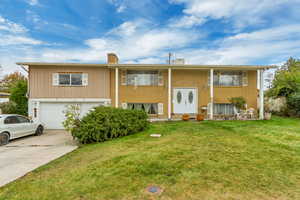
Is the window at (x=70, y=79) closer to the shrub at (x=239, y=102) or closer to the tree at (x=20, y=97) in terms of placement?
the tree at (x=20, y=97)

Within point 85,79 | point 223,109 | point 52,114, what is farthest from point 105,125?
point 223,109

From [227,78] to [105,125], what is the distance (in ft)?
32.4

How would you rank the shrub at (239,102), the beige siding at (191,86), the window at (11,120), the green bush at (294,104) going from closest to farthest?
the window at (11,120) < the shrub at (239,102) < the beige siding at (191,86) < the green bush at (294,104)

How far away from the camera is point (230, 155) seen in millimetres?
3887

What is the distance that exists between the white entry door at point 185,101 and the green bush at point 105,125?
4.67 meters

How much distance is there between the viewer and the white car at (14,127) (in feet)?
21.6

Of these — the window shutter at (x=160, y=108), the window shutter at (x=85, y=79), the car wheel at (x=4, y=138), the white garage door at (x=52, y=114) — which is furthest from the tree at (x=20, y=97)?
the window shutter at (x=160, y=108)

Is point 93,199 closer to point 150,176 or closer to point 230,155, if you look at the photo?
point 150,176

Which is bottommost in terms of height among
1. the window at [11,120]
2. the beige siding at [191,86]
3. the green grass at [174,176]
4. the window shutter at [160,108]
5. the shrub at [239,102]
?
the green grass at [174,176]

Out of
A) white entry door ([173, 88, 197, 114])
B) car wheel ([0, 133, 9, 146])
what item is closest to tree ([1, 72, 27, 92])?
car wheel ([0, 133, 9, 146])

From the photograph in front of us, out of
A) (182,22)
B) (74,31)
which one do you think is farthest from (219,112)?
(74,31)

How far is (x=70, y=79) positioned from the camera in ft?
35.0

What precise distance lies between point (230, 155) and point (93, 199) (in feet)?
11.3

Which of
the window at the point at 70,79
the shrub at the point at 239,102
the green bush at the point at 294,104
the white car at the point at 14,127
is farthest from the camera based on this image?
the green bush at the point at 294,104
